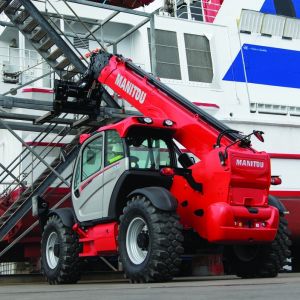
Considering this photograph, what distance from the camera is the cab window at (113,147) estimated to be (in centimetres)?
728

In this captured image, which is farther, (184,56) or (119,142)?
(184,56)

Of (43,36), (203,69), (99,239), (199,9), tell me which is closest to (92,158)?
(99,239)

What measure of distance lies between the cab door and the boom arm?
0.83 meters

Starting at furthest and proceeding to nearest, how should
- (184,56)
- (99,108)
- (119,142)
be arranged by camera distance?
(184,56) < (99,108) < (119,142)

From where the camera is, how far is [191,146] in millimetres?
7383

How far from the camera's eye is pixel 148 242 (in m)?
6.59

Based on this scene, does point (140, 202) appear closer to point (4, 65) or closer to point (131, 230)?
point (131, 230)

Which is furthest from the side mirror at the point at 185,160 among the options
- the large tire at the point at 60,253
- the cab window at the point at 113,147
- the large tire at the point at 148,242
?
the large tire at the point at 60,253

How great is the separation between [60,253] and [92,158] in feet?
3.89

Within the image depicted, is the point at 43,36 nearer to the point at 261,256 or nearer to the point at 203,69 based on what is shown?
the point at 203,69

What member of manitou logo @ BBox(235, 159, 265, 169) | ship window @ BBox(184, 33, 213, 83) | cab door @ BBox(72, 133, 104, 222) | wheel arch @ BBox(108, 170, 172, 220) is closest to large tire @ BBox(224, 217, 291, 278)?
manitou logo @ BBox(235, 159, 265, 169)

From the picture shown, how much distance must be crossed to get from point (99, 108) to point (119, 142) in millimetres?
2375

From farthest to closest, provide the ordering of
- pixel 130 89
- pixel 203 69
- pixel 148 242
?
pixel 203 69 < pixel 130 89 < pixel 148 242

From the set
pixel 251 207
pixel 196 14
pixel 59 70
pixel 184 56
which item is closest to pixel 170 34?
pixel 184 56
